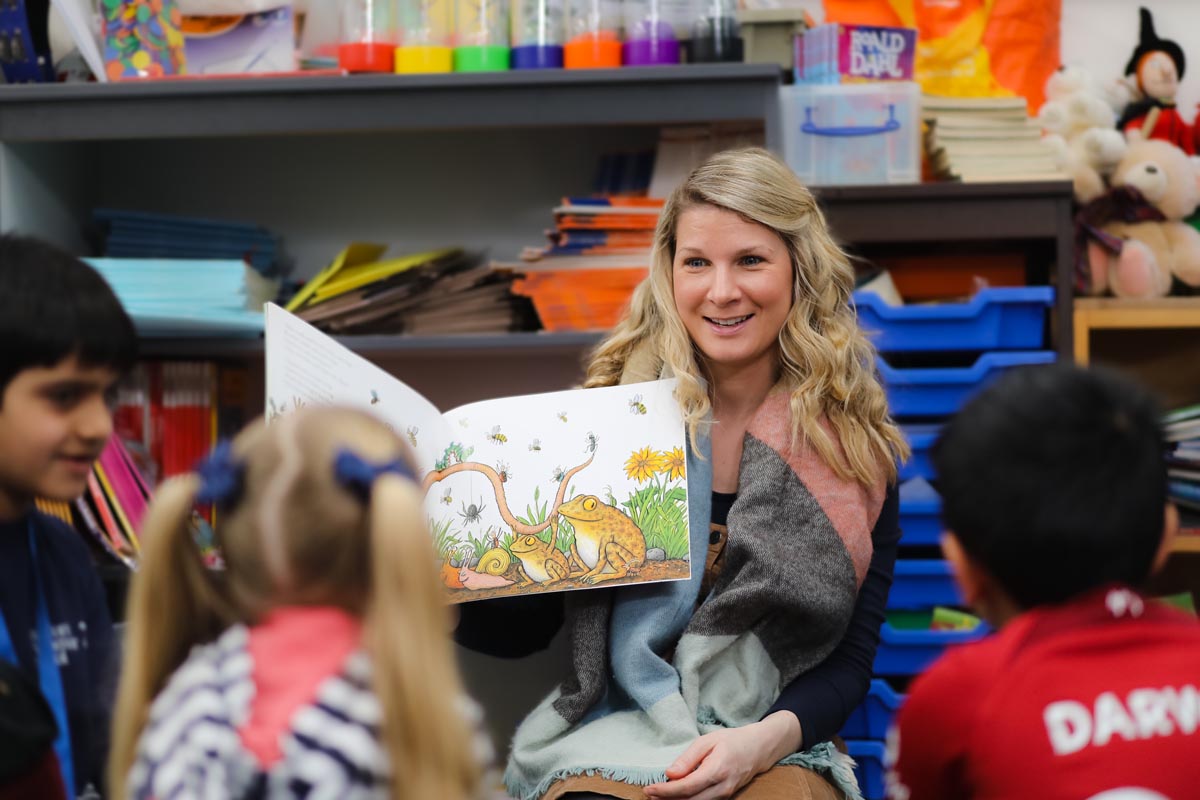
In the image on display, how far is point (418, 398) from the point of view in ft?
4.67

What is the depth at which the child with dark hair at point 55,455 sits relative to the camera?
875 mm

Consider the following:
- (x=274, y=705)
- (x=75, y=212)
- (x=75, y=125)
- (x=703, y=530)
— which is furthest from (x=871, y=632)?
(x=75, y=212)

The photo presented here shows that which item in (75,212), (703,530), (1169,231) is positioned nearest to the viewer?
(703,530)

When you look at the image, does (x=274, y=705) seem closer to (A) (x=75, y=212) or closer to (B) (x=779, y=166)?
(B) (x=779, y=166)

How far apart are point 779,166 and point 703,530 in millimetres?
461

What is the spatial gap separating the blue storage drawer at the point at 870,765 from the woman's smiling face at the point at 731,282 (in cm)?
76

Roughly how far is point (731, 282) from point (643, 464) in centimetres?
25

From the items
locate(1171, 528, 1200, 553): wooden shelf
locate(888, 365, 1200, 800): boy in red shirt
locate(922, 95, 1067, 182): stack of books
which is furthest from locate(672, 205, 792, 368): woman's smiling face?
locate(1171, 528, 1200, 553): wooden shelf

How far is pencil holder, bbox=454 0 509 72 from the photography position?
75.0 inches

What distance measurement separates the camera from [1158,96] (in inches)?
83.3

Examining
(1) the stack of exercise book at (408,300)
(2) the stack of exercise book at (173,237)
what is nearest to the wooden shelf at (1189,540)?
(1) the stack of exercise book at (408,300)

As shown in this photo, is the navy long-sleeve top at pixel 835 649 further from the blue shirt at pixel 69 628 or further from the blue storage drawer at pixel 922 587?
the blue shirt at pixel 69 628

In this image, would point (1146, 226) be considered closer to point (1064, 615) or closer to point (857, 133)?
point (857, 133)

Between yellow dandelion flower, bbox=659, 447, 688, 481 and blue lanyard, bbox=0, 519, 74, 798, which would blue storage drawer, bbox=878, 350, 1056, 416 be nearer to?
yellow dandelion flower, bbox=659, 447, 688, 481
